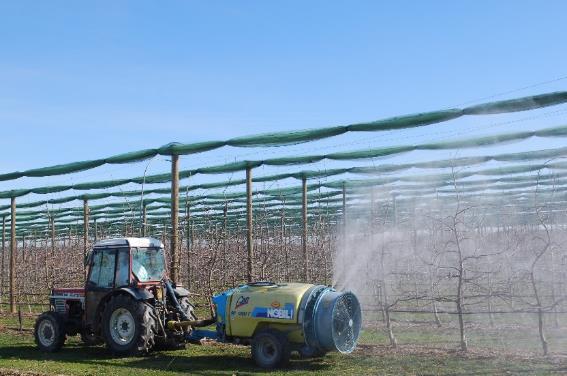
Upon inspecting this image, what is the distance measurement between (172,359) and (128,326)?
95 cm

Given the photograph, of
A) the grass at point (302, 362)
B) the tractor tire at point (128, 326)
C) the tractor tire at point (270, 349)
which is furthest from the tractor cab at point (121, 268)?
the tractor tire at point (270, 349)

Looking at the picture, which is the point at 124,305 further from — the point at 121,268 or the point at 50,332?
the point at 50,332

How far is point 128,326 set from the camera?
35.1ft

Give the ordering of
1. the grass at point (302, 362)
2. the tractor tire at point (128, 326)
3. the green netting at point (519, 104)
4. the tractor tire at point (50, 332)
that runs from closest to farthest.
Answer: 1. the green netting at point (519, 104)
2. the grass at point (302, 362)
3. the tractor tire at point (128, 326)
4. the tractor tire at point (50, 332)

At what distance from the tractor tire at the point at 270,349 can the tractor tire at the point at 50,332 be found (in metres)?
4.10

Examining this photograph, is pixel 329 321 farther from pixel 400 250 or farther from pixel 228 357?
pixel 400 250

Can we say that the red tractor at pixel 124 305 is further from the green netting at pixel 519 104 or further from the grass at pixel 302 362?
the green netting at pixel 519 104

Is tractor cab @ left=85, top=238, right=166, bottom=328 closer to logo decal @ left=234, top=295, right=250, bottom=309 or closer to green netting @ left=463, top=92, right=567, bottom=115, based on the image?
logo decal @ left=234, top=295, right=250, bottom=309

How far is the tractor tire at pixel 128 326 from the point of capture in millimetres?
10359

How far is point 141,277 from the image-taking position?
11109 mm

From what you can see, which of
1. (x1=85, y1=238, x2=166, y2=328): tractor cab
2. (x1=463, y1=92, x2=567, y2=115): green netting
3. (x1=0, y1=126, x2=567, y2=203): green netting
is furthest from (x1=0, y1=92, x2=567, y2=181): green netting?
(x1=85, y1=238, x2=166, y2=328): tractor cab

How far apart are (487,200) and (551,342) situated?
142 inches

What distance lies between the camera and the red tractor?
1059 cm

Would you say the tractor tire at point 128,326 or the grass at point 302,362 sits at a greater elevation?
the tractor tire at point 128,326
